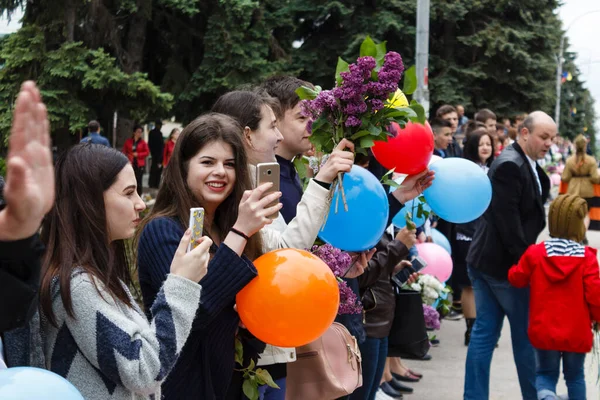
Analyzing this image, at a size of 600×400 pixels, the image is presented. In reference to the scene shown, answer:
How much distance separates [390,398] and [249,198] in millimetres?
3665

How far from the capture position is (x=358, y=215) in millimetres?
3344

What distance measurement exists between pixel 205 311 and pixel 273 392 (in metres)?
0.78

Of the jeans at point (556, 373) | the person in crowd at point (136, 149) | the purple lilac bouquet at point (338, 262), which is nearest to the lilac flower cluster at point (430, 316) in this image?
the jeans at point (556, 373)

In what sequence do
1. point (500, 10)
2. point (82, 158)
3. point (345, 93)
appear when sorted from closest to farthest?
point (82, 158)
point (345, 93)
point (500, 10)

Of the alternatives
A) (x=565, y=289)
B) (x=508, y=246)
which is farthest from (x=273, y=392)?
(x=508, y=246)

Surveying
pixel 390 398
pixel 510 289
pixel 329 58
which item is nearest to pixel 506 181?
pixel 510 289

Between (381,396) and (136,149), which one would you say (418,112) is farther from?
(136,149)

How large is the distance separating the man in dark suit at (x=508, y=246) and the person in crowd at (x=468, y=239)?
193 centimetres

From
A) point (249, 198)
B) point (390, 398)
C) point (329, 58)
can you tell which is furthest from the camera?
point (329, 58)

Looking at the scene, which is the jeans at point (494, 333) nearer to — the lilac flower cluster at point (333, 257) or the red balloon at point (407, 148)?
the red balloon at point (407, 148)

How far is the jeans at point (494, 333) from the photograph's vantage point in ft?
17.5

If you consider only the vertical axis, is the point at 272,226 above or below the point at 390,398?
above

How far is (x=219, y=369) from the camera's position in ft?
8.63

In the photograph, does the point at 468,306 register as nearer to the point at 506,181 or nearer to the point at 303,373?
the point at 506,181
